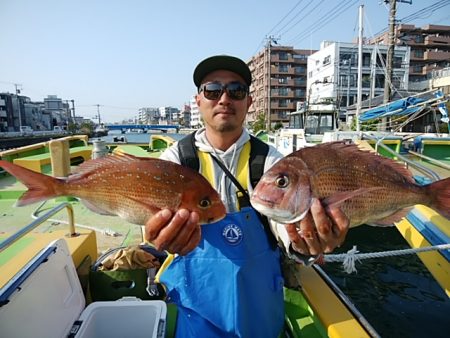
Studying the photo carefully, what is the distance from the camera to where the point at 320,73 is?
168ft

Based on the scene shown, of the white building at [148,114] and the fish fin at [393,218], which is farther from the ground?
the white building at [148,114]

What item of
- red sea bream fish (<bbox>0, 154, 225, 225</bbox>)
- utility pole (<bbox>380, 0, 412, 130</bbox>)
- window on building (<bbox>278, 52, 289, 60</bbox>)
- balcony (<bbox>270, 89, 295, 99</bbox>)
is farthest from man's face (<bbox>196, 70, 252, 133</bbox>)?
window on building (<bbox>278, 52, 289, 60</bbox>)

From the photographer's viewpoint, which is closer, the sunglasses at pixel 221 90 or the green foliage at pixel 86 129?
the sunglasses at pixel 221 90

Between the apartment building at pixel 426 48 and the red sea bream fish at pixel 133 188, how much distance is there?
64.8 metres

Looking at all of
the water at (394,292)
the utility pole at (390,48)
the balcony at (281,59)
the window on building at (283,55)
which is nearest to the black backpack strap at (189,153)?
the water at (394,292)

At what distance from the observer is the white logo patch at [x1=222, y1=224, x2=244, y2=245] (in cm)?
187

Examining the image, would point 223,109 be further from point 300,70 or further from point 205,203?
point 300,70

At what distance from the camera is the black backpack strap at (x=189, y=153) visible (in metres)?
2.18

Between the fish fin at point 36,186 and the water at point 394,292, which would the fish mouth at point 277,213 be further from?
the water at point 394,292

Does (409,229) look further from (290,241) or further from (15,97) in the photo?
(15,97)

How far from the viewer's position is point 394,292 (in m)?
5.78

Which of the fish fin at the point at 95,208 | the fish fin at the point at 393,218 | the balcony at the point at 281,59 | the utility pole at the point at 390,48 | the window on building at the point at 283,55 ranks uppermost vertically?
the window on building at the point at 283,55

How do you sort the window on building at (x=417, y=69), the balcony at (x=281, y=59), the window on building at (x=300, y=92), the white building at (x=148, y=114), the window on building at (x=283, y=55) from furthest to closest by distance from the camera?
the white building at (x=148, y=114) < the window on building at (x=283, y=55) < the balcony at (x=281, y=59) < the window on building at (x=300, y=92) < the window on building at (x=417, y=69)

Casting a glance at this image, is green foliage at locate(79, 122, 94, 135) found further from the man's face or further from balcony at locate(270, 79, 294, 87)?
the man's face
